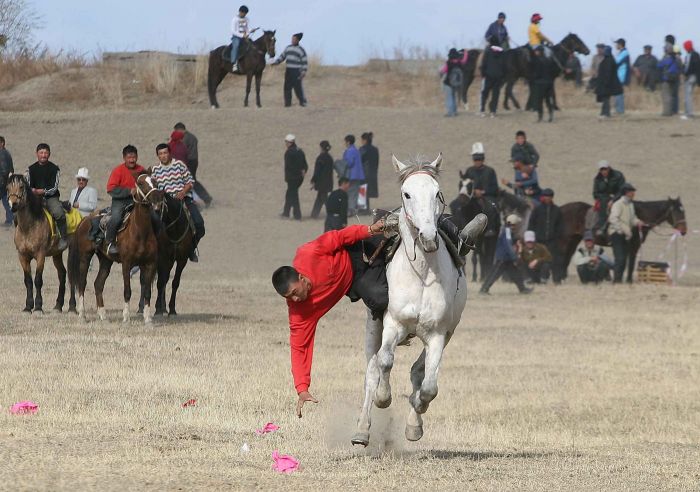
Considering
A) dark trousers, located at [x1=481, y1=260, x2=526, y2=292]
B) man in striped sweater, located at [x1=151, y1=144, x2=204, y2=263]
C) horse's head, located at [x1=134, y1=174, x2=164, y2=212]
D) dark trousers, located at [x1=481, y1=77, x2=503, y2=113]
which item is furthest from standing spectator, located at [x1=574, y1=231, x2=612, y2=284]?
dark trousers, located at [x1=481, y1=77, x2=503, y2=113]

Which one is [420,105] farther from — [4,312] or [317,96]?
[4,312]

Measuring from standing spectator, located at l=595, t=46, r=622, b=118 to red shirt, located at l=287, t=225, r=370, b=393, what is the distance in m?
31.8

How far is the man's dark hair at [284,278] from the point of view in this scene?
991 cm

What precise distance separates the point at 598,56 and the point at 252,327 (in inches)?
1293

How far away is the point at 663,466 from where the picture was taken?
10.5 m

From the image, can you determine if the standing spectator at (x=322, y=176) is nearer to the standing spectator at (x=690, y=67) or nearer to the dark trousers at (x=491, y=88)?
the dark trousers at (x=491, y=88)

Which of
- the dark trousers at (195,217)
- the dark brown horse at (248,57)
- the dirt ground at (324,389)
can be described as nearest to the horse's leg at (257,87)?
the dark brown horse at (248,57)

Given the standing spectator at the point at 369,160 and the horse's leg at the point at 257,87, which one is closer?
the standing spectator at the point at 369,160

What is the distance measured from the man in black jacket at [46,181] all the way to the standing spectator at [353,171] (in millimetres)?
13536

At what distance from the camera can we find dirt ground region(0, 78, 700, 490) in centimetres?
974

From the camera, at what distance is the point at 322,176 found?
34219 mm

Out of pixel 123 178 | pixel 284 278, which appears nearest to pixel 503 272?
pixel 123 178

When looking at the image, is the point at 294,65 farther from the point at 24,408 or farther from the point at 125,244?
the point at 24,408

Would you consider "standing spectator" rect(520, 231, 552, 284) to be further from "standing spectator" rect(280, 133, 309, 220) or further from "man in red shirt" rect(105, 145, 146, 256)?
"man in red shirt" rect(105, 145, 146, 256)
